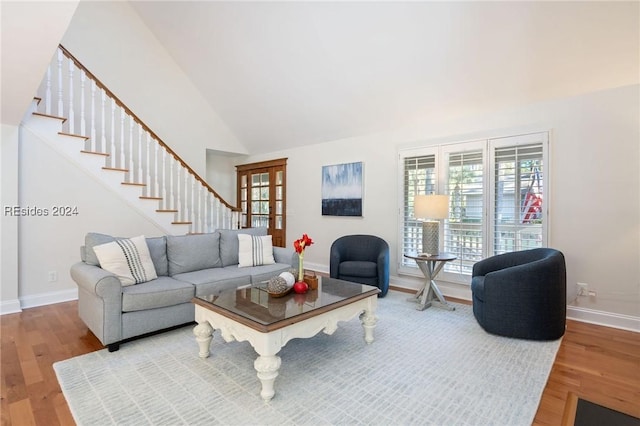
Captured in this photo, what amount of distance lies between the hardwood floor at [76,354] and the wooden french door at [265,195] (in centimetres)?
366

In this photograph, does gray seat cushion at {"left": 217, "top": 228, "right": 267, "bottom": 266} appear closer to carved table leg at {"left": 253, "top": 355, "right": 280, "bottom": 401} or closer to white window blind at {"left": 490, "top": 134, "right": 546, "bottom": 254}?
carved table leg at {"left": 253, "top": 355, "right": 280, "bottom": 401}

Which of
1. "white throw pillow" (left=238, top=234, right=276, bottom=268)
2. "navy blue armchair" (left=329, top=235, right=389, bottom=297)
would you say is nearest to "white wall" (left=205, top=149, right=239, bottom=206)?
"white throw pillow" (left=238, top=234, right=276, bottom=268)

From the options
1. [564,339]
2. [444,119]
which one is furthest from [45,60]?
[564,339]

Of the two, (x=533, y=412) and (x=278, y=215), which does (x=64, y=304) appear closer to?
(x=278, y=215)

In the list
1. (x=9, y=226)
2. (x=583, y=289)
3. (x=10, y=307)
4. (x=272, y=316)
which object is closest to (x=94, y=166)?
(x=9, y=226)

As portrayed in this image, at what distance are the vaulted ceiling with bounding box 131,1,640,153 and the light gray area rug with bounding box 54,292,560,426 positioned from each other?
2.73 metres

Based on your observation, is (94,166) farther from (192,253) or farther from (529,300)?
Result: (529,300)

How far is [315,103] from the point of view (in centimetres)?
508

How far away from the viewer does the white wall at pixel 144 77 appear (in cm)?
520

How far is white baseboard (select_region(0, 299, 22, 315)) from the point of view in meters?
3.57

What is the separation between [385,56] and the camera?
151 inches

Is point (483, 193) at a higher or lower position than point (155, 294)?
higher

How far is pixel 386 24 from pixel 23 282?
16.9 ft

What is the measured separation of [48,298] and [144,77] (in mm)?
3989
